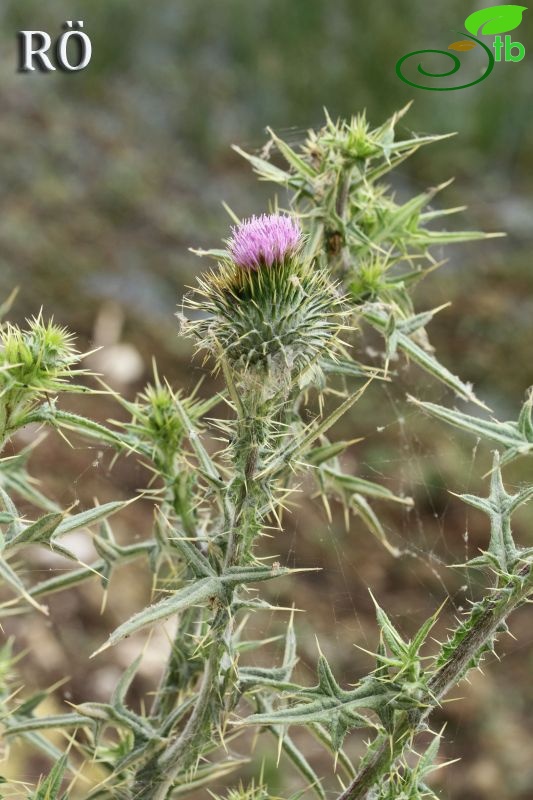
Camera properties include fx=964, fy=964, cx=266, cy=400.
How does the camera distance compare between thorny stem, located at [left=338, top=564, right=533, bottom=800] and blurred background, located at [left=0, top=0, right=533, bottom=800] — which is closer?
thorny stem, located at [left=338, top=564, right=533, bottom=800]

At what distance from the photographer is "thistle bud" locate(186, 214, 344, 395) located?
941 millimetres

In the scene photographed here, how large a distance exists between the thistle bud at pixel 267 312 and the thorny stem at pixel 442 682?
285 mm

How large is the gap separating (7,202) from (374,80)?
2.10m

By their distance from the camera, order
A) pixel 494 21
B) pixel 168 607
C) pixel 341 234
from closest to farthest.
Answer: pixel 168 607, pixel 341 234, pixel 494 21

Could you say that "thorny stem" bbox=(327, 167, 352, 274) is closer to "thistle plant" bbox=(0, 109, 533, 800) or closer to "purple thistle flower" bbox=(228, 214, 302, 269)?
"thistle plant" bbox=(0, 109, 533, 800)

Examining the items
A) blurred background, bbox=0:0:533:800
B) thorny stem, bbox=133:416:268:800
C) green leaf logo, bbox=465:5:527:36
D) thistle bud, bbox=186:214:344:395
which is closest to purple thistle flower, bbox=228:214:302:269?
thistle bud, bbox=186:214:344:395

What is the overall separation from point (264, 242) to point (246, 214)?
13.8ft

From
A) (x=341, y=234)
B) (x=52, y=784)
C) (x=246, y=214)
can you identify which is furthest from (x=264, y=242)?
(x=246, y=214)

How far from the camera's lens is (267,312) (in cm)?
95

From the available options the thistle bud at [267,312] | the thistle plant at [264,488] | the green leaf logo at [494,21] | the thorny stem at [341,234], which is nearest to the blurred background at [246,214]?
the green leaf logo at [494,21]

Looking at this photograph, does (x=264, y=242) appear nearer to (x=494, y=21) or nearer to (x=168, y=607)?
(x=168, y=607)

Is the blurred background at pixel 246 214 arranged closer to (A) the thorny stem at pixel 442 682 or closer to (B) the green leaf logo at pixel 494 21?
(B) the green leaf logo at pixel 494 21

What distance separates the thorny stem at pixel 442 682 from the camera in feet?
2.89

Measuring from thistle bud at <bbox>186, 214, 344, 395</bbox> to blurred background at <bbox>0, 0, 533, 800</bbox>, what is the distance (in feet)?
6.82
